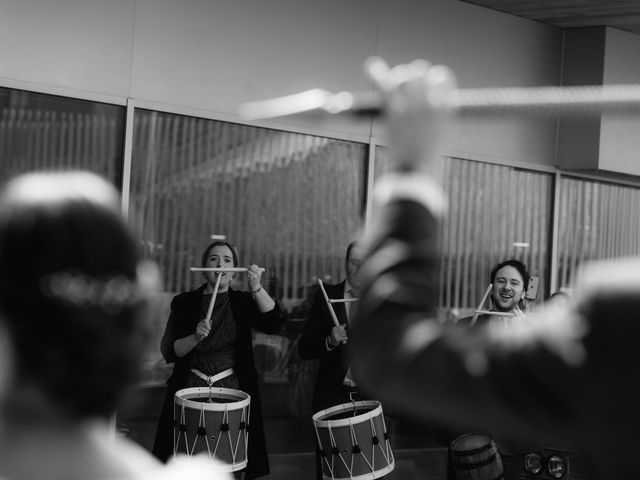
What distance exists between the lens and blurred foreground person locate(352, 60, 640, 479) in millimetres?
1030

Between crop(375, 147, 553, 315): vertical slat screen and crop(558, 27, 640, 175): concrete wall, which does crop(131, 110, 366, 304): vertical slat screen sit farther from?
crop(558, 27, 640, 175): concrete wall

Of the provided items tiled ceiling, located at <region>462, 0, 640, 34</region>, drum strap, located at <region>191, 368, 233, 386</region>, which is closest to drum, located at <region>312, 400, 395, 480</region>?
drum strap, located at <region>191, 368, 233, 386</region>

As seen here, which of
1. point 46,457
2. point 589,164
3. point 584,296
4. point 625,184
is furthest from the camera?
point 625,184

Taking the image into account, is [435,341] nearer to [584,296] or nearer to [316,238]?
[584,296]

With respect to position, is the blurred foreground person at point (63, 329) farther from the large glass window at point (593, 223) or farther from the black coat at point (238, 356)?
the large glass window at point (593, 223)

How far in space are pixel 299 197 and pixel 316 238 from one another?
0.90ft

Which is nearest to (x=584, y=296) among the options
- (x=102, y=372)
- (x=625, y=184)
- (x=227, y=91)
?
(x=102, y=372)

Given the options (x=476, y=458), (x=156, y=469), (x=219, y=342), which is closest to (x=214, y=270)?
(x=219, y=342)

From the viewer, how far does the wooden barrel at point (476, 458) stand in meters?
4.72

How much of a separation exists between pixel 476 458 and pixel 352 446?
24.1 inches

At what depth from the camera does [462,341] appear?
1.09 meters

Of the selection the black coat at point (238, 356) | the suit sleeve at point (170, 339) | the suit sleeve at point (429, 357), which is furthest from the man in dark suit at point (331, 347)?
the suit sleeve at point (429, 357)

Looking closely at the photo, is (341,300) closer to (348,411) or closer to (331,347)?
(331,347)

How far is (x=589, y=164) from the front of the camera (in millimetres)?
6934
